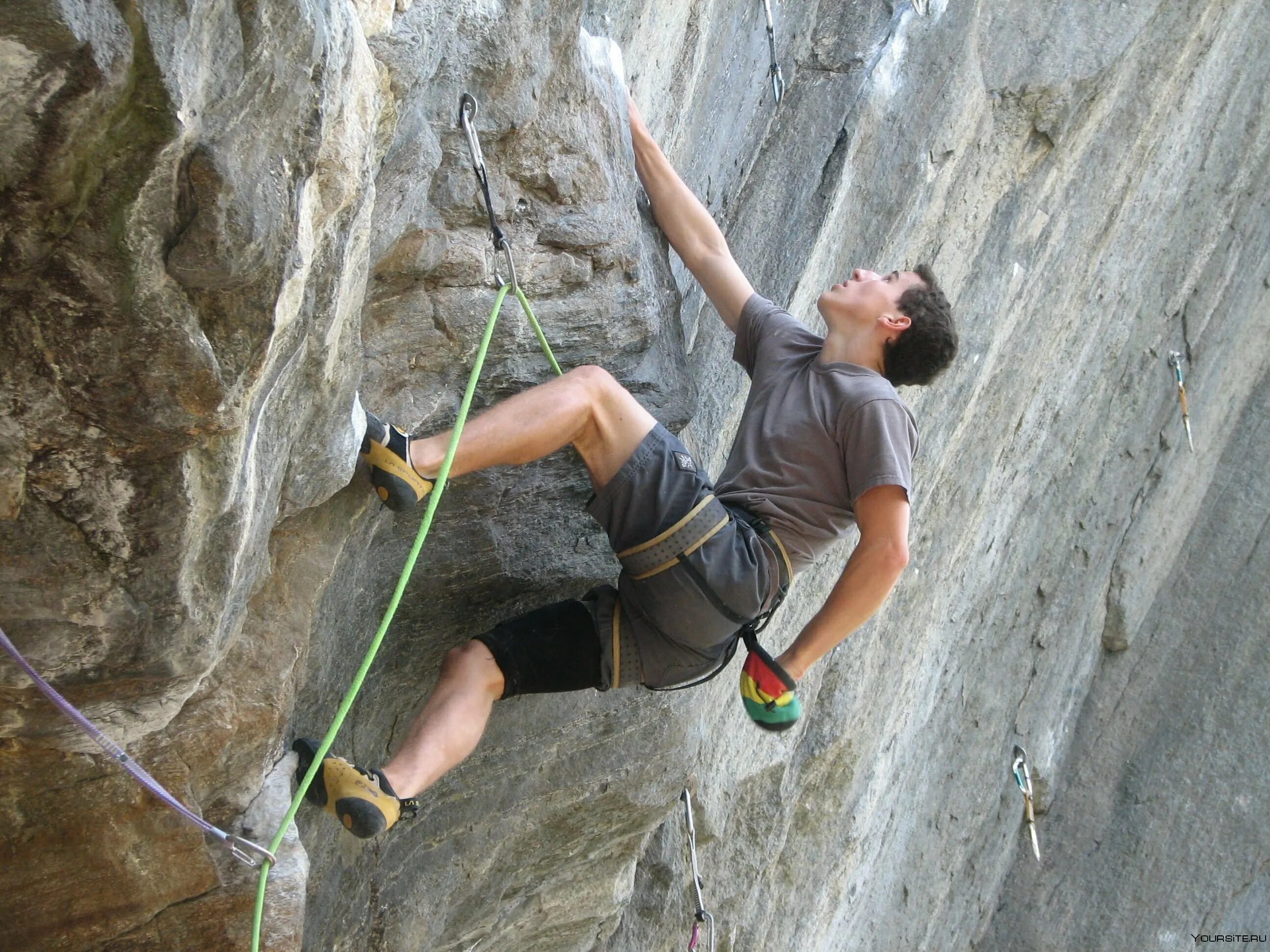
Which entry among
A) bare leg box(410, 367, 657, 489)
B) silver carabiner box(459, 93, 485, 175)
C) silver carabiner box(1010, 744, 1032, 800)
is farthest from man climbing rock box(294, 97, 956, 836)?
silver carabiner box(1010, 744, 1032, 800)

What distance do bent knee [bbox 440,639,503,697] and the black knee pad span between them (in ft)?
0.05

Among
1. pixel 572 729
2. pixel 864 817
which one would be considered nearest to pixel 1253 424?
pixel 864 817

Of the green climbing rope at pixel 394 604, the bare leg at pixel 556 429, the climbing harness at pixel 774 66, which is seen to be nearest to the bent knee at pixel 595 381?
the bare leg at pixel 556 429

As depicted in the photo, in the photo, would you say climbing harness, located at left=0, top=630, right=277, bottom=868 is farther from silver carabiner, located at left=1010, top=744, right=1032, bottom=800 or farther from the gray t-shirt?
silver carabiner, located at left=1010, top=744, right=1032, bottom=800

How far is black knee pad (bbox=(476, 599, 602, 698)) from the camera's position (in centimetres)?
296

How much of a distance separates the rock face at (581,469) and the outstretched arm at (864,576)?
652 millimetres

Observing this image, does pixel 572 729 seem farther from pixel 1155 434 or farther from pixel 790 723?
pixel 1155 434

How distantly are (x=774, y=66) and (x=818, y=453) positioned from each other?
1.80 metres

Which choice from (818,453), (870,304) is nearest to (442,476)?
(818,453)

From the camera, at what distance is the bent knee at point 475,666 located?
2.88 m

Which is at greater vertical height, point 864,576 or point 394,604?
point 394,604

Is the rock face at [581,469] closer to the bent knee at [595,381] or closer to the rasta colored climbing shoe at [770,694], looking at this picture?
the bent knee at [595,381]

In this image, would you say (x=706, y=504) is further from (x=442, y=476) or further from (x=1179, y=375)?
(x=1179, y=375)

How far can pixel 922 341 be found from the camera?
3150mm
